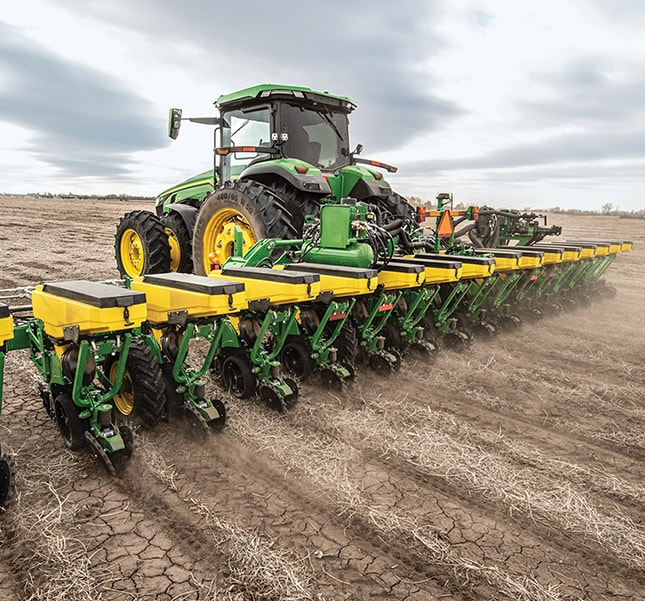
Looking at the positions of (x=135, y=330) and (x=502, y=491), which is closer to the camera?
(x=502, y=491)

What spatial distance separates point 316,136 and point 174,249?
7.26ft

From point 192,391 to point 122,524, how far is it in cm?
103

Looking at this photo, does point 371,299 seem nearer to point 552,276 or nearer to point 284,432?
point 284,432

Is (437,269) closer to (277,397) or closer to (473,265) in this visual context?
(473,265)

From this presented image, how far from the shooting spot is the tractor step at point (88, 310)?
2.72 meters

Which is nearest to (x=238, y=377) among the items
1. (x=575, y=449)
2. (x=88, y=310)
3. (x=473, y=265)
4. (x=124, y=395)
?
(x=124, y=395)

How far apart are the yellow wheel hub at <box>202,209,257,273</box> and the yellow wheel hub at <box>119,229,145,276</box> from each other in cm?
140

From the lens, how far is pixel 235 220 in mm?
5641

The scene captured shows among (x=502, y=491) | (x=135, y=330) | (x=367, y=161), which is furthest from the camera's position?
(x=367, y=161)

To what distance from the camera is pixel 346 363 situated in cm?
428

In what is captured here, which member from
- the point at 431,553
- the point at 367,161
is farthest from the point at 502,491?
the point at 367,161

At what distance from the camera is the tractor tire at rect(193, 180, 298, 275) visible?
502 centimetres

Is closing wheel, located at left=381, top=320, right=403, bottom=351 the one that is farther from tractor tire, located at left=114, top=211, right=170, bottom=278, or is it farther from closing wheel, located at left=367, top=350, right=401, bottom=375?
tractor tire, located at left=114, top=211, right=170, bottom=278

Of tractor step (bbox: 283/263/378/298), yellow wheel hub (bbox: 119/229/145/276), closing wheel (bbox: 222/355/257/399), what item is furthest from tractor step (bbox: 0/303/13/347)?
yellow wheel hub (bbox: 119/229/145/276)
